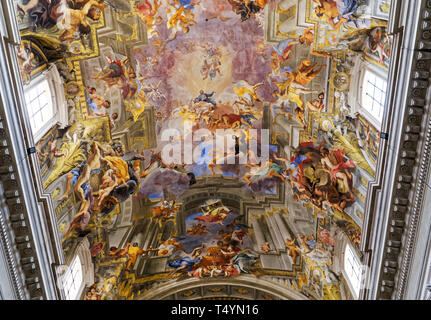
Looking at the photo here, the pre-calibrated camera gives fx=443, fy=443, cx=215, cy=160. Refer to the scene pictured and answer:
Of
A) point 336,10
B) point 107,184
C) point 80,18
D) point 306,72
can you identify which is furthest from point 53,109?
point 336,10

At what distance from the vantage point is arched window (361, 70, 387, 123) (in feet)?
39.4

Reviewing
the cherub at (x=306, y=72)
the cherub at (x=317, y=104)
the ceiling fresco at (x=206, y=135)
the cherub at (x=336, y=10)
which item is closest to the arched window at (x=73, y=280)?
the ceiling fresco at (x=206, y=135)

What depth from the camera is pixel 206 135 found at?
16000 mm

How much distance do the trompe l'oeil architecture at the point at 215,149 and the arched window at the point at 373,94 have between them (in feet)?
0.18

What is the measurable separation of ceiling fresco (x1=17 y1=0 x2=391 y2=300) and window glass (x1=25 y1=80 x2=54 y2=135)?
347 mm

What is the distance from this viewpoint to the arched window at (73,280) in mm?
13312

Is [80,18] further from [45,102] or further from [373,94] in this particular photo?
[373,94]

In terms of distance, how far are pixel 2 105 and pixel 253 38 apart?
304 inches

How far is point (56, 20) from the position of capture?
38.5ft

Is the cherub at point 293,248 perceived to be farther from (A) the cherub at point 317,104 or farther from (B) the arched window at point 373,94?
(B) the arched window at point 373,94

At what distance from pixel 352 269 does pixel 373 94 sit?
5.61 meters

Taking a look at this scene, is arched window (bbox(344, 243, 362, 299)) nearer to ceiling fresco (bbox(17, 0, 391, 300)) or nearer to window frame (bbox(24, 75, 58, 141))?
ceiling fresco (bbox(17, 0, 391, 300))
